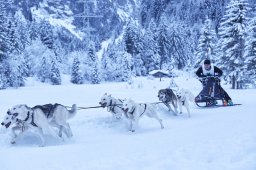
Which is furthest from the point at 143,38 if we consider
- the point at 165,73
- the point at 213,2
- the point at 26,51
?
the point at 213,2

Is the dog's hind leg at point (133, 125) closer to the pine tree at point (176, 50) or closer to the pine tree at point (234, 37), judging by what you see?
the pine tree at point (234, 37)

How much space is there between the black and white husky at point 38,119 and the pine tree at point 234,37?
95.5 ft

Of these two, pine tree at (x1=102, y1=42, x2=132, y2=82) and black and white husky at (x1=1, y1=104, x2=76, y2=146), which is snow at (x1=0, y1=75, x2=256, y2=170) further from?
pine tree at (x1=102, y1=42, x2=132, y2=82)

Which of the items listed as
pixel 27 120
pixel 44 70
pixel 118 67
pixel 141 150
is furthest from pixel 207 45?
pixel 141 150

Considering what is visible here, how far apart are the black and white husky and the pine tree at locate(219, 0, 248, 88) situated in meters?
29.1

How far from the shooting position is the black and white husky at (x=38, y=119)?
9109 millimetres

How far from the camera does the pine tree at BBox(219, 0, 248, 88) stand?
119ft

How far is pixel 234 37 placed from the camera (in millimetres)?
37312

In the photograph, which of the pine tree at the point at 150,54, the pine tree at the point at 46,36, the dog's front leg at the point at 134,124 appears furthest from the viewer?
the pine tree at the point at 150,54

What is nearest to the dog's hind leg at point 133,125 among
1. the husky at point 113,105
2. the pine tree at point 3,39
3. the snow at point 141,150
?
the snow at point 141,150

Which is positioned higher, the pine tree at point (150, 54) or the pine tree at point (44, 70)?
the pine tree at point (150, 54)

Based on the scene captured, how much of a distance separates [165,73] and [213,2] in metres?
82.5

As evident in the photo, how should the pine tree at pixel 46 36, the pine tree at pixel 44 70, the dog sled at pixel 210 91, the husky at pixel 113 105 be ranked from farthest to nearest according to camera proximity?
the pine tree at pixel 46 36, the pine tree at pixel 44 70, the dog sled at pixel 210 91, the husky at pixel 113 105

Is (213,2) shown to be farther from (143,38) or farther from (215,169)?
(215,169)
